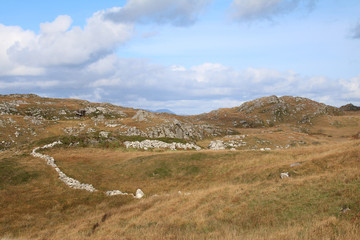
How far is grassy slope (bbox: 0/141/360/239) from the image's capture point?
1566 cm

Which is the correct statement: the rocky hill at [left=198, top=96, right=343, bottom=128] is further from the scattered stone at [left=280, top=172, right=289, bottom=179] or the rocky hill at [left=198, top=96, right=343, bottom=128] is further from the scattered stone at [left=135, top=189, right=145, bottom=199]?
→ the scattered stone at [left=280, top=172, right=289, bottom=179]

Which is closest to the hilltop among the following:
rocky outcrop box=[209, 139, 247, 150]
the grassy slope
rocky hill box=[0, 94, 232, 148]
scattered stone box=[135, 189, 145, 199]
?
the grassy slope

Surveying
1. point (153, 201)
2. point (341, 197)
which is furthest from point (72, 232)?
point (341, 197)

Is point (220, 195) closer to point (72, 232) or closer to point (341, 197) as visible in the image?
point (341, 197)

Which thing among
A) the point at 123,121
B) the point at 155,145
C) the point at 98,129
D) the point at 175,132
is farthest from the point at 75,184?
the point at 123,121

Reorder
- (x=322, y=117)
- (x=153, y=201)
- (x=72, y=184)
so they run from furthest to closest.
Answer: (x=322, y=117) → (x=72, y=184) → (x=153, y=201)

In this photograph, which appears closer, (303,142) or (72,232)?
(72,232)

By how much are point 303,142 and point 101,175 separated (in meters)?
72.7

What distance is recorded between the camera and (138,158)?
46.5 meters

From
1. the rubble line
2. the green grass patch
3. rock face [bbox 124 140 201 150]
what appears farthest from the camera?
rock face [bbox 124 140 201 150]

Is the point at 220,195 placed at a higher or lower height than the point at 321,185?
lower

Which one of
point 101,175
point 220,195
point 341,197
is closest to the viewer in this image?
point 341,197

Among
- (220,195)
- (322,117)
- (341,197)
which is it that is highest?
(322,117)

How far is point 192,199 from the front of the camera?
24375 millimetres
